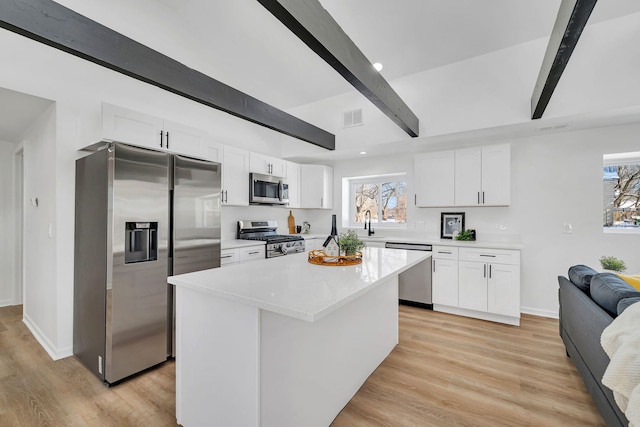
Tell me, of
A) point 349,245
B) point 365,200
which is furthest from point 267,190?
point 349,245

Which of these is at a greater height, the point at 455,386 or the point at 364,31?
the point at 364,31

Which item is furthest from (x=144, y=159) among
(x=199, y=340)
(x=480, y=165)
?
(x=480, y=165)

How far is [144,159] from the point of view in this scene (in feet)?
7.57

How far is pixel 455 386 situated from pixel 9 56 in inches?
169

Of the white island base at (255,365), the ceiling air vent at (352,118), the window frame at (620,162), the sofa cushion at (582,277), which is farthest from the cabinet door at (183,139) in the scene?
the window frame at (620,162)

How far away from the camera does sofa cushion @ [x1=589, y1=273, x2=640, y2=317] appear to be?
1590 millimetres

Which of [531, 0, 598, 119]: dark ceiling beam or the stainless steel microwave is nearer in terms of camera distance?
[531, 0, 598, 119]: dark ceiling beam

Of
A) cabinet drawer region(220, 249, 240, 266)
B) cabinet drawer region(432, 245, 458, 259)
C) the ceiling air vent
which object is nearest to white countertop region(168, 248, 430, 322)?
cabinet drawer region(220, 249, 240, 266)

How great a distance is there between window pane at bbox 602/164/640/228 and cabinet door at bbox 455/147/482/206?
1325 mm

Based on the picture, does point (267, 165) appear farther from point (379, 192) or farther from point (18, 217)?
point (18, 217)

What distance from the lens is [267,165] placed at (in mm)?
4305

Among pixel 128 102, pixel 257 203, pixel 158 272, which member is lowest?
pixel 158 272

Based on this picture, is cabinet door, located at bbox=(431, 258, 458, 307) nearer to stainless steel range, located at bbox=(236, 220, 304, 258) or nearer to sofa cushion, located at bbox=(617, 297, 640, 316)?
stainless steel range, located at bbox=(236, 220, 304, 258)

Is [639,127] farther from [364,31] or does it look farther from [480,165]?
[364,31]
